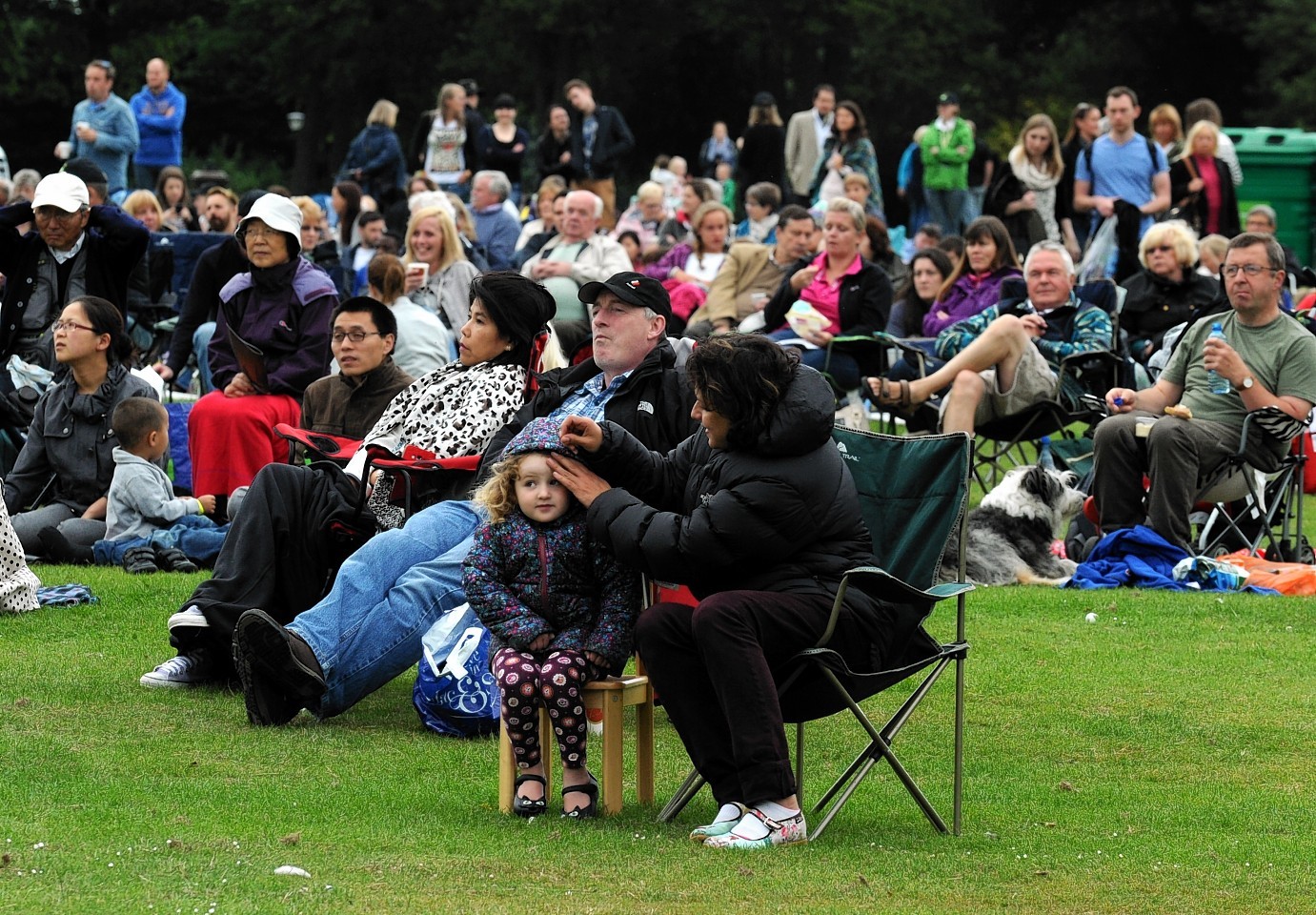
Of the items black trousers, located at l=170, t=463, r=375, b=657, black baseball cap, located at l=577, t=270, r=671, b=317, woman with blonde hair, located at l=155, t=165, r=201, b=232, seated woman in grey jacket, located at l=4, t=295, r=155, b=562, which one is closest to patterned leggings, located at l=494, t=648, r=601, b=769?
black baseball cap, located at l=577, t=270, r=671, b=317

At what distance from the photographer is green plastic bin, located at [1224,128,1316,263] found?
74.1 ft

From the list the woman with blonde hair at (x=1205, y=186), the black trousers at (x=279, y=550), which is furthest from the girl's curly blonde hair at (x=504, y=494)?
the woman with blonde hair at (x=1205, y=186)

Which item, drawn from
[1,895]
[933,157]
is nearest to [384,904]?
[1,895]

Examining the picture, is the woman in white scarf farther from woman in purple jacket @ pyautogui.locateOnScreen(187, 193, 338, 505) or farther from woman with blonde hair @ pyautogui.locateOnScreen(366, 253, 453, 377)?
woman in purple jacket @ pyautogui.locateOnScreen(187, 193, 338, 505)

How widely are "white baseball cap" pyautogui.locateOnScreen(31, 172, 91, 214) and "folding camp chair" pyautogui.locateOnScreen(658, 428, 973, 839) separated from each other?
5.91 m

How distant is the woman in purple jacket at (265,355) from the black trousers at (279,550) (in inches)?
101

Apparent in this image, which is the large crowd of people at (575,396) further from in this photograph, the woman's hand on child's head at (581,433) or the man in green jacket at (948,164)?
the man in green jacket at (948,164)

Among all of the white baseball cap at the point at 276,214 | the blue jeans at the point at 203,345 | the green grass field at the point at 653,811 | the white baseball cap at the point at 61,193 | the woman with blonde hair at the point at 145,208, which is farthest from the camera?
the woman with blonde hair at the point at 145,208

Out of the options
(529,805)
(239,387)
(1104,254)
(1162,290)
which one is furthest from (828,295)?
(529,805)

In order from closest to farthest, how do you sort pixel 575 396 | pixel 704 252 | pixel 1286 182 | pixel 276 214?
pixel 575 396 → pixel 276 214 → pixel 704 252 → pixel 1286 182

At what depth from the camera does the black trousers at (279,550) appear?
252 inches

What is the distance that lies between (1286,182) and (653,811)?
64.1ft

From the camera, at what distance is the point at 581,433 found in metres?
5.05

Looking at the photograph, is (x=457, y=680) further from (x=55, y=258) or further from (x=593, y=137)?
(x=593, y=137)
